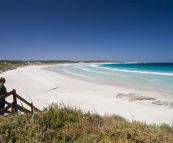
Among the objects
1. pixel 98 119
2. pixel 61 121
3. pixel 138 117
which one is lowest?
pixel 138 117

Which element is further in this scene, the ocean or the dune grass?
the ocean

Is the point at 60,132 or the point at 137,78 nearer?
the point at 60,132

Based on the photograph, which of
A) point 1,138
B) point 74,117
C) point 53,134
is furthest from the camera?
point 74,117

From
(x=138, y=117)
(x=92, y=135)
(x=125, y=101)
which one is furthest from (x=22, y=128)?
(x=125, y=101)

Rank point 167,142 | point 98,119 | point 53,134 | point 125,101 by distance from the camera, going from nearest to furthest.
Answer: point 167,142
point 53,134
point 98,119
point 125,101

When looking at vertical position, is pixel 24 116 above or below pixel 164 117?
above

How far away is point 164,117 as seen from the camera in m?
7.61

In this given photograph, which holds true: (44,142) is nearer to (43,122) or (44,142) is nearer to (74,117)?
(43,122)

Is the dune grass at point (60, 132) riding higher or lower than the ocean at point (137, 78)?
higher

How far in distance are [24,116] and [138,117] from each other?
20.0 feet

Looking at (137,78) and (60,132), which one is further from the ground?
(60,132)

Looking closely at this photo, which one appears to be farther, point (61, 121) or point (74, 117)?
point (74, 117)

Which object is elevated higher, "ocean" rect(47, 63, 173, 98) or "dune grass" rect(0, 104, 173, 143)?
"dune grass" rect(0, 104, 173, 143)

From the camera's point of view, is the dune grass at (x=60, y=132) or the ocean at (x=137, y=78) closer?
the dune grass at (x=60, y=132)
